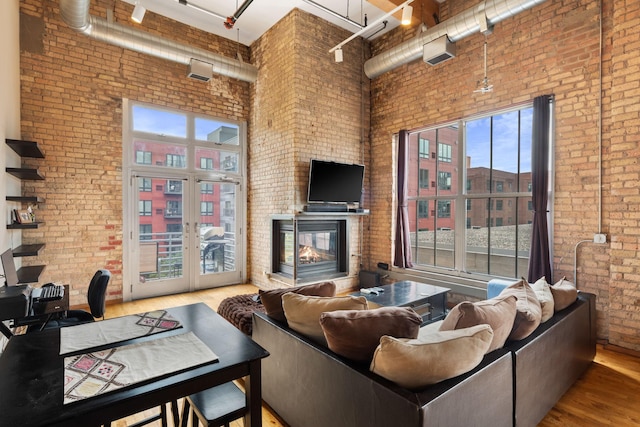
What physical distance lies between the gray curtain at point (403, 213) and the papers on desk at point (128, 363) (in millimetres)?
4328

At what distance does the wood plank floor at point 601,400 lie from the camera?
2238 millimetres

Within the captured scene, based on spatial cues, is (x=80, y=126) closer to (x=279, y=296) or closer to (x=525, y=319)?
(x=279, y=296)

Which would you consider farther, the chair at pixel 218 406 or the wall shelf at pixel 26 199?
the wall shelf at pixel 26 199

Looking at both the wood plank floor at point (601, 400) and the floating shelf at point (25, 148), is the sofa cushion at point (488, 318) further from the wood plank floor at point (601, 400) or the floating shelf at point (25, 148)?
the floating shelf at point (25, 148)

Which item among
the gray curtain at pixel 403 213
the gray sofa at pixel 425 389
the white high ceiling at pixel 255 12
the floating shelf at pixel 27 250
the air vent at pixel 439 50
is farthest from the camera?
the gray curtain at pixel 403 213

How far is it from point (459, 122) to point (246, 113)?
3.83m

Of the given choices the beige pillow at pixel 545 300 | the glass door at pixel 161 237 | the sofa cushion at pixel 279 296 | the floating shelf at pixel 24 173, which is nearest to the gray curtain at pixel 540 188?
the beige pillow at pixel 545 300

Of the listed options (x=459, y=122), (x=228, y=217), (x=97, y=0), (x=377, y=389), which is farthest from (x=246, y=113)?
(x=377, y=389)

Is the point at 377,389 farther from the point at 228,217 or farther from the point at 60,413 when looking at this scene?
the point at 228,217

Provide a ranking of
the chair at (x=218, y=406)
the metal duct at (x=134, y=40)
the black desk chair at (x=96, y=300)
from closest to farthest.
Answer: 1. the chair at (x=218, y=406)
2. the black desk chair at (x=96, y=300)
3. the metal duct at (x=134, y=40)

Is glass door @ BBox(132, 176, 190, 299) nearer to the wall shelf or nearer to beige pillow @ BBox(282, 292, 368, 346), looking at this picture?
the wall shelf

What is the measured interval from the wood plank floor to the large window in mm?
1532

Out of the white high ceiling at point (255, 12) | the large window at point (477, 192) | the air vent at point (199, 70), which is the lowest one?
the large window at point (477, 192)

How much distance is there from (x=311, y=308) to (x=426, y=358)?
0.79 meters
